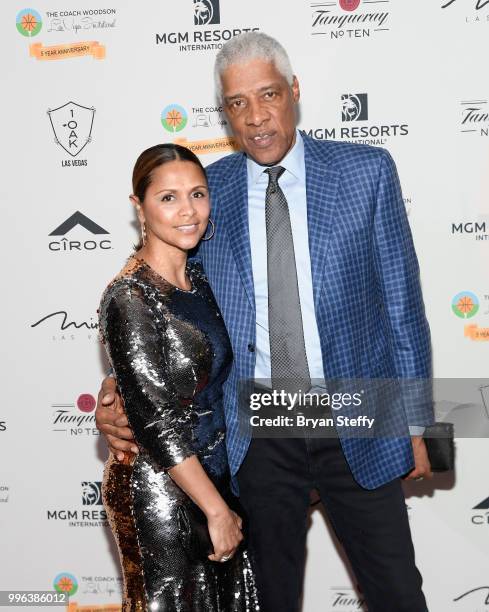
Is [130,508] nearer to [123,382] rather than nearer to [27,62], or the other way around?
[123,382]

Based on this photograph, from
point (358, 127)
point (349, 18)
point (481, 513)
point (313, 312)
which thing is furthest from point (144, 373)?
point (481, 513)

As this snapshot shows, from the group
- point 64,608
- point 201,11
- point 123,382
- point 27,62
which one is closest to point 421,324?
point 123,382

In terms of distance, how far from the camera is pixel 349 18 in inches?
107

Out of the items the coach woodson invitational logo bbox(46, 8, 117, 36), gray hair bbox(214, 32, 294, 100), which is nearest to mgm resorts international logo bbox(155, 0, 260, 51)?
the coach woodson invitational logo bbox(46, 8, 117, 36)

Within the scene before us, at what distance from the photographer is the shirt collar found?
2141mm

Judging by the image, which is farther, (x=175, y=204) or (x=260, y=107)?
(x=260, y=107)

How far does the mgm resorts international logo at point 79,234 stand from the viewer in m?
2.96

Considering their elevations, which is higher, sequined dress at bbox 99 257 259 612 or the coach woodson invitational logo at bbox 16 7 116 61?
the coach woodson invitational logo at bbox 16 7 116 61

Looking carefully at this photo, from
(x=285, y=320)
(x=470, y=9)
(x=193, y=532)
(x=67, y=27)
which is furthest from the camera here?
(x=67, y=27)

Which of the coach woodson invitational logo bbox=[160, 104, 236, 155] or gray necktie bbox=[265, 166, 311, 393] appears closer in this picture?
gray necktie bbox=[265, 166, 311, 393]

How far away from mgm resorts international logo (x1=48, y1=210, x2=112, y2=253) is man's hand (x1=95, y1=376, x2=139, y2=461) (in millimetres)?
886

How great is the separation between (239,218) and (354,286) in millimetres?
383

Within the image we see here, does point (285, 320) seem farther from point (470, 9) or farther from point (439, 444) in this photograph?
point (470, 9)

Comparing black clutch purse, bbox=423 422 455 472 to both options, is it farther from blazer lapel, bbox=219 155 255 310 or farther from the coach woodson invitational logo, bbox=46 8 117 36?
the coach woodson invitational logo, bbox=46 8 117 36
